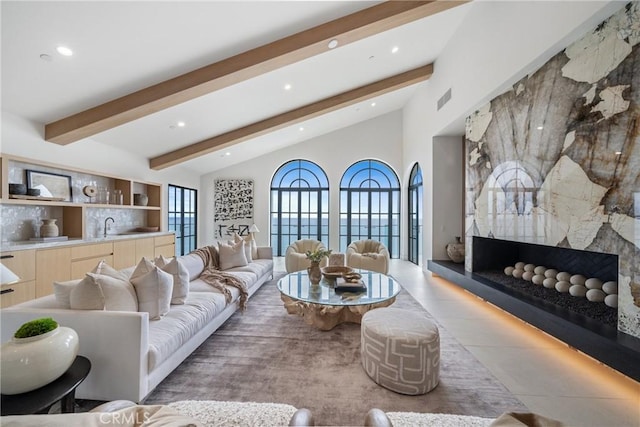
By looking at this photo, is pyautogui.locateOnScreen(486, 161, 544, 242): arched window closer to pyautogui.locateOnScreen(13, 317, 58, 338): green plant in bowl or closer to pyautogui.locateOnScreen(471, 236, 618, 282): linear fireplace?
pyautogui.locateOnScreen(471, 236, 618, 282): linear fireplace

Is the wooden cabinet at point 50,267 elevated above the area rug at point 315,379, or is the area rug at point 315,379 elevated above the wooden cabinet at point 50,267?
the wooden cabinet at point 50,267

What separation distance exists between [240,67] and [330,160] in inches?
186

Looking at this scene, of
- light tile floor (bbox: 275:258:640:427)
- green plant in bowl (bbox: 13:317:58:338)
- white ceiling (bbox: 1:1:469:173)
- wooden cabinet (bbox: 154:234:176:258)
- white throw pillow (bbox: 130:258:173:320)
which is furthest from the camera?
wooden cabinet (bbox: 154:234:176:258)

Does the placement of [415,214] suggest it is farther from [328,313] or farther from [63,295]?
[63,295]

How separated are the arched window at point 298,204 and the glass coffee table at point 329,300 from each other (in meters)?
4.76

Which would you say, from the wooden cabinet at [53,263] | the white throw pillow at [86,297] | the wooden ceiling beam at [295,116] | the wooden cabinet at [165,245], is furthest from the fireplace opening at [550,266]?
the wooden cabinet at [165,245]

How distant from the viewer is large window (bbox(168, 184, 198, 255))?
22.1 feet

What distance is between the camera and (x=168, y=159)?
5648mm

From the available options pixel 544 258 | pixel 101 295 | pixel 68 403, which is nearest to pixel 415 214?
pixel 544 258

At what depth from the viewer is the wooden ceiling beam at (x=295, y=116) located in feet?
18.1

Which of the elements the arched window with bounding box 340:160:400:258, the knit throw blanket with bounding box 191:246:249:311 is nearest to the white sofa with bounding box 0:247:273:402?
the knit throw blanket with bounding box 191:246:249:311

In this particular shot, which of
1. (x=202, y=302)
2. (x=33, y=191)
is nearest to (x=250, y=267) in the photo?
(x=202, y=302)

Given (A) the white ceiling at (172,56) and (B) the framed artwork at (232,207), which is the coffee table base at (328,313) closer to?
(A) the white ceiling at (172,56)

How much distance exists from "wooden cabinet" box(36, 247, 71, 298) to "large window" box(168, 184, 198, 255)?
339cm
